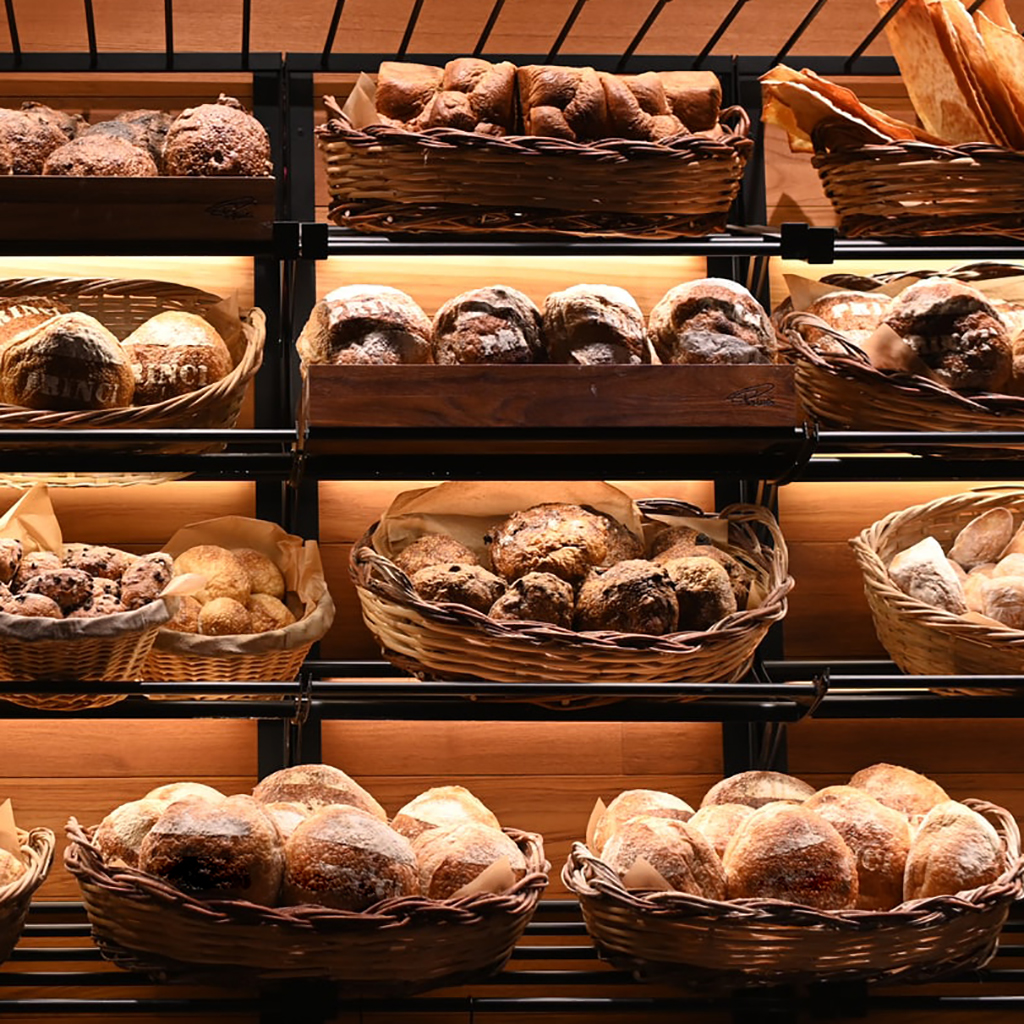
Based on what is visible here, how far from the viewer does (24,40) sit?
2.61 m

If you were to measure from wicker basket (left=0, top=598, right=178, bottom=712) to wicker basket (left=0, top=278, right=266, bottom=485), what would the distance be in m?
0.26

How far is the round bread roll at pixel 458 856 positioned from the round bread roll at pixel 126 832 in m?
0.35

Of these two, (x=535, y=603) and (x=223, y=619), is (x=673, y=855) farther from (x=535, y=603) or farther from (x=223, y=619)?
(x=223, y=619)

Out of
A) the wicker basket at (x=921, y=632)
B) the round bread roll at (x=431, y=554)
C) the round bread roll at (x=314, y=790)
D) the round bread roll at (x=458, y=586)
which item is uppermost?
the round bread roll at (x=431, y=554)

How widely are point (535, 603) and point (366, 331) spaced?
467 millimetres

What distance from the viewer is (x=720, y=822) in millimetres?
2076

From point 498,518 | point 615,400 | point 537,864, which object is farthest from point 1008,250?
point 537,864

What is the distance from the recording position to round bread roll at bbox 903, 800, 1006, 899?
194 centimetres

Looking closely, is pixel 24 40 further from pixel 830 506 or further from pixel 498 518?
pixel 830 506

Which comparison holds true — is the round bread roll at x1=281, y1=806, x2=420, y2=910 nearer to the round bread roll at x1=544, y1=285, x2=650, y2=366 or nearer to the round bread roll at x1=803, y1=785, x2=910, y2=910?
the round bread roll at x1=803, y1=785, x2=910, y2=910

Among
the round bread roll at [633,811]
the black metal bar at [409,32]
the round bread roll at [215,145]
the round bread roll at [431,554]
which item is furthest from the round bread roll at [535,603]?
the black metal bar at [409,32]

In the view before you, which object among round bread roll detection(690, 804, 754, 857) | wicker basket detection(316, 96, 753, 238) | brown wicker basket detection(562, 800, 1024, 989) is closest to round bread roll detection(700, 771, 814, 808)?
Result: round bread roll detection(690, 804, 754, 857)

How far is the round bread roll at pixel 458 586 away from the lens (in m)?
2.08

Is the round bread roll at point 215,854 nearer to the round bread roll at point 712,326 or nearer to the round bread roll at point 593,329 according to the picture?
the round bread roll at point 593,329
